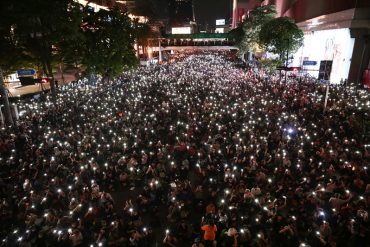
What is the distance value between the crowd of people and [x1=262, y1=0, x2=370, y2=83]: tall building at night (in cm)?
861

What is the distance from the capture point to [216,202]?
1209cm

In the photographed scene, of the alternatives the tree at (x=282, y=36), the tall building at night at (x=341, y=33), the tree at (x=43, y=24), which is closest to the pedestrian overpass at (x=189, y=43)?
the tall building at night at (x=341, y=33)

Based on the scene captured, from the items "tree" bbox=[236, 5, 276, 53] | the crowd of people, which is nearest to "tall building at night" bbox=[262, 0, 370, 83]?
"tree" bbox=[236, 5, 276, 53]

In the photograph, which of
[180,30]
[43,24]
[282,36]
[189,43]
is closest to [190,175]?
[43,24]

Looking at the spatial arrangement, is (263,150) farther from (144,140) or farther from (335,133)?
(144,140)

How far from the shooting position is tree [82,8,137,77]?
103 feet

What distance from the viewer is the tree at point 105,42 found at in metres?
31.4

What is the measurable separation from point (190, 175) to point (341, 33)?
28141mm

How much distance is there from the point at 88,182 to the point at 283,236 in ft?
27.6

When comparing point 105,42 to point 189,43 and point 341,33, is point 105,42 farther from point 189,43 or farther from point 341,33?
point 189,43

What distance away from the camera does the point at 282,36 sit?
2856 cm

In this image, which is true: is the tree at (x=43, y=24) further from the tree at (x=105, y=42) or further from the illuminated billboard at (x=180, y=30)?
the illuminated billboard at (x=180, y=30)

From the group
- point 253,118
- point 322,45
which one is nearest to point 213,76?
point 322,45

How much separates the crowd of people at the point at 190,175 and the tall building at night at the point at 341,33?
8608 mm
